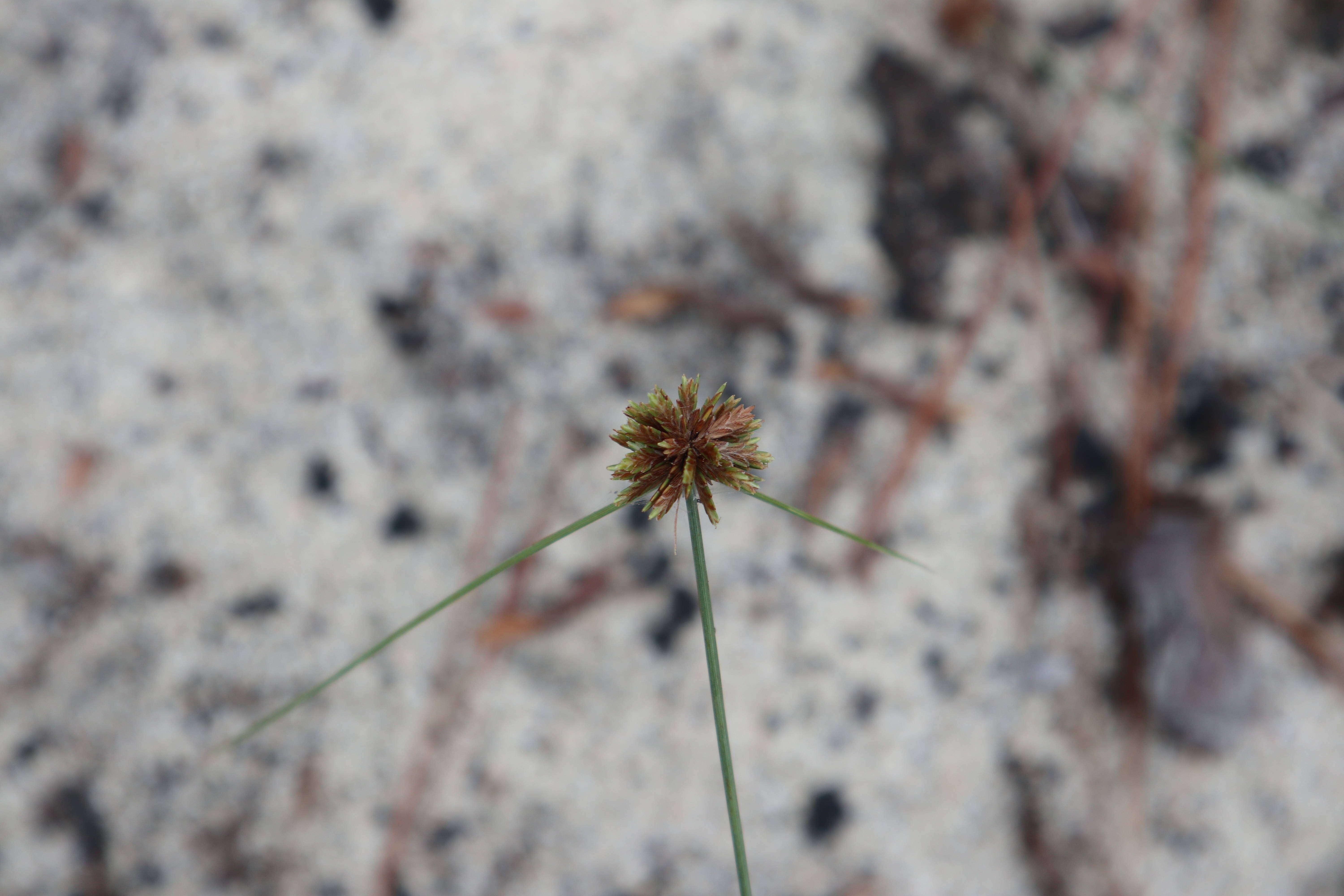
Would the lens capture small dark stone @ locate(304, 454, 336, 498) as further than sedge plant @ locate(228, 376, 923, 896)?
Yes

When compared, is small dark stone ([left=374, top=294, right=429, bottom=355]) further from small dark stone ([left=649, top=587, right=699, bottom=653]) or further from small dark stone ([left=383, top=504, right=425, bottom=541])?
small dark stone ([left=649, top=587, right=699, bottom=653])

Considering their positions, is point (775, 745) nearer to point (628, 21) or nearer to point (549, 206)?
point (549, 206)

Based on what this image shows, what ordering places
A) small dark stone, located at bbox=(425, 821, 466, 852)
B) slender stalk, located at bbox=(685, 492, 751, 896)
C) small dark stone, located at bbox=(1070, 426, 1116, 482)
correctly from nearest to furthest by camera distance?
slender stalk, located at bbox=(685, 492, 751, 896) → small dark stone, located at bbox=(425, 821, 466, 852) → small dark stone, located at bbox=(1070, 426, 1116, 482)

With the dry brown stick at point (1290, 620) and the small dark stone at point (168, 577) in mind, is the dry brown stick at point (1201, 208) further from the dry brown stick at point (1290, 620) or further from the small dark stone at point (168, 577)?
the small dark stone at point (168, 577)

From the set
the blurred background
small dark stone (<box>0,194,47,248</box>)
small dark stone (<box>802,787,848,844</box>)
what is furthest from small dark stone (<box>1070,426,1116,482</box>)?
small dark stone (<box>0,194,47,248</box>)

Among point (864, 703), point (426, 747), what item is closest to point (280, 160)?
point (426, 747)

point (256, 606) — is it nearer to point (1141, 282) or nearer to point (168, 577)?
point (168, 577)

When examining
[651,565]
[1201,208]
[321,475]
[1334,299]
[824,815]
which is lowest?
[824,815]
